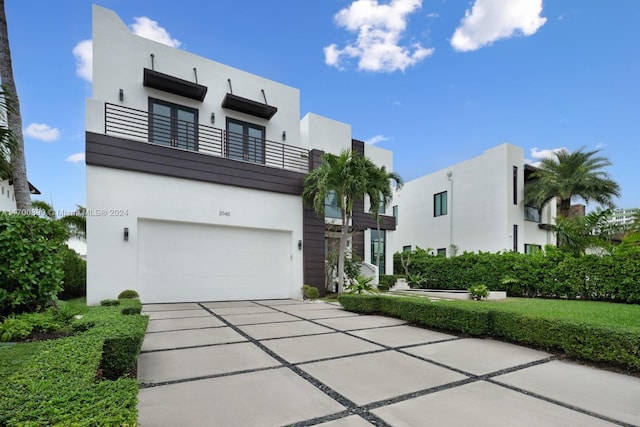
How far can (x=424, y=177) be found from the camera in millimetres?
23672

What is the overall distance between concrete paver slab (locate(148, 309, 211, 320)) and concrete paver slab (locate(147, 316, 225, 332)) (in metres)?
0.41

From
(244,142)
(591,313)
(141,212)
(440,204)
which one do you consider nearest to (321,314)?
(141,212)

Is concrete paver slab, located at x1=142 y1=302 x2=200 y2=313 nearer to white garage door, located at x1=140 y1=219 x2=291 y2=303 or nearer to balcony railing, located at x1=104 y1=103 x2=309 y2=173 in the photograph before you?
white garage door, located at x1=140 y1=219 x2=291 y2=303

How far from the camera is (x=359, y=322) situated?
7.02 metres

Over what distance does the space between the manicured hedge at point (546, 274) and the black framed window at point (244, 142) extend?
9.93 m

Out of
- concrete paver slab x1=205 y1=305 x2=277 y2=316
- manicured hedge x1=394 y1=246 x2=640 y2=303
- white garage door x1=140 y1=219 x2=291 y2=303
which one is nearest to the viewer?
concrete paver slab x1=205 y1=305 x2=277 y2=316

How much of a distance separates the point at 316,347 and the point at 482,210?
17266 millimetres

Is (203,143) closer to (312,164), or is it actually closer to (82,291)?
(312,164)

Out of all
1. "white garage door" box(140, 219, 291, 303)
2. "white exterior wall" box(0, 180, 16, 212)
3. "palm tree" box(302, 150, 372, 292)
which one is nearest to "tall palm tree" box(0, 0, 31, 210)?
"white garage door" box(140, 219, 291, 303)

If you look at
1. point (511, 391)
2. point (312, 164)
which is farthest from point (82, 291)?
point (511, 391)

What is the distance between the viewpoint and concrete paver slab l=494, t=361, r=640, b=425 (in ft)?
9.60

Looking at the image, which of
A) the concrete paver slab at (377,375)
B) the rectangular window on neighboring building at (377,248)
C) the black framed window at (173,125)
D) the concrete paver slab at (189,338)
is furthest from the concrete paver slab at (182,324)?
the rectangular window on neighboring building at (377,248)

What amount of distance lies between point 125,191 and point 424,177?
19608 mm

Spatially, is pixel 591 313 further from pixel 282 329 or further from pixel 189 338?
pixel 189 338
